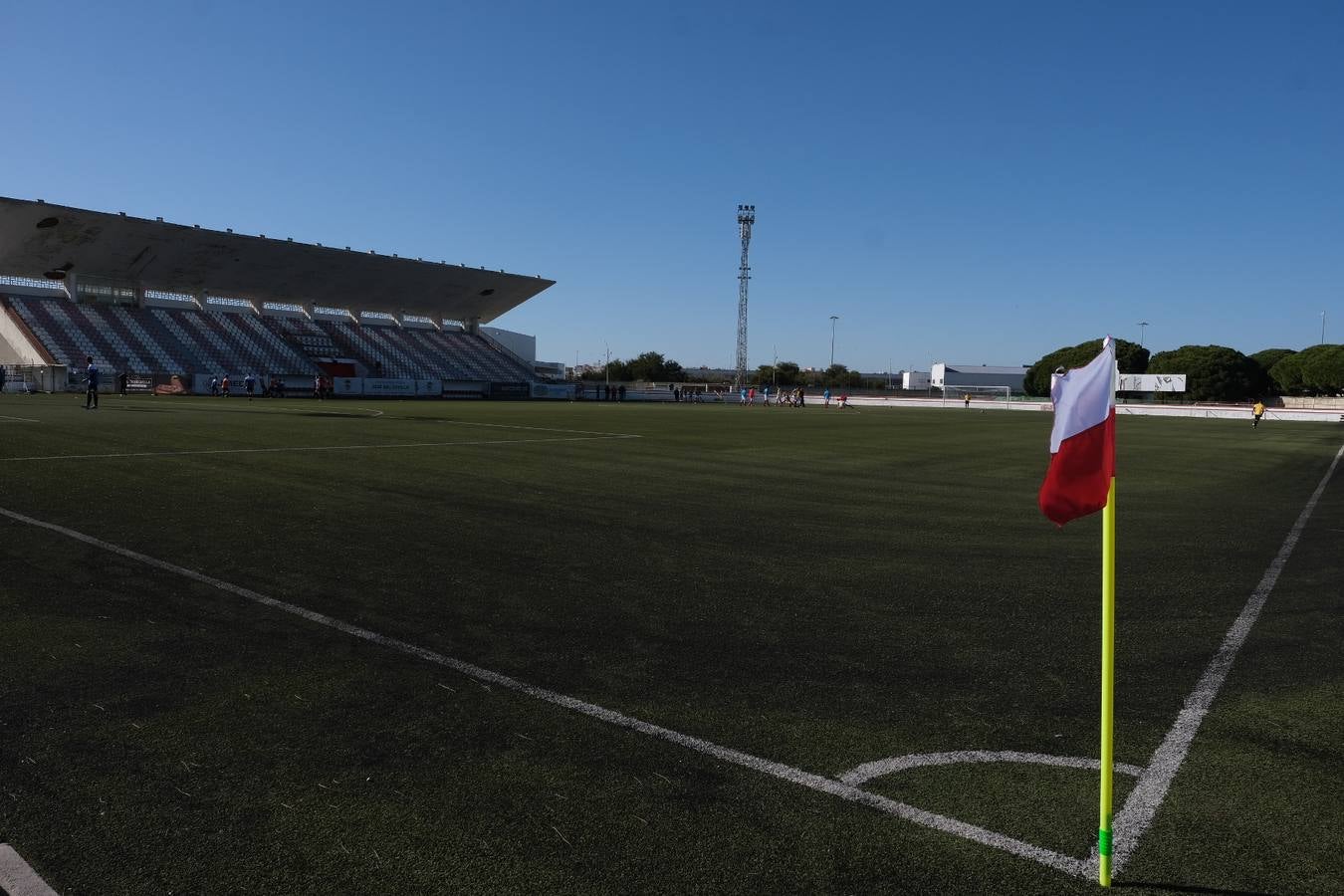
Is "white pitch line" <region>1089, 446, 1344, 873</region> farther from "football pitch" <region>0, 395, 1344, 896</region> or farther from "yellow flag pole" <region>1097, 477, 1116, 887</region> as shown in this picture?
"yellow flag pole" <region>1097, 477, 1116, 887</region>

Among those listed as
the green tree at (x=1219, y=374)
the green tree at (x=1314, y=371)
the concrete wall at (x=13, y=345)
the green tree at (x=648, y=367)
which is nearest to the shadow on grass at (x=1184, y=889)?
the concrete wall at (x=13, y=345)

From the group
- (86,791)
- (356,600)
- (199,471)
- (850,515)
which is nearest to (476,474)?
Answer: (199,471)

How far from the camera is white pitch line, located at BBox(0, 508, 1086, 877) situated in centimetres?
319

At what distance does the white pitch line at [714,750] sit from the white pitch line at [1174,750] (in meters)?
0.26

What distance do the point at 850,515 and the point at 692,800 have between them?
7.76 meters

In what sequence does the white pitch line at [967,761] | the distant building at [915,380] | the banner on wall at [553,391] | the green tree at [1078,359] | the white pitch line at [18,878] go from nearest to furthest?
the white pitch line at [18,878] < the white pitch line at [967,761] < the banner on wall at [553,391] < the green tree at [1078,359] < the distant building at [915,380]

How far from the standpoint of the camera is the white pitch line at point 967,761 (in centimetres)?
377

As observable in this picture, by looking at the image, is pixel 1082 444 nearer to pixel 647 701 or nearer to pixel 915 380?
pixel 647 701

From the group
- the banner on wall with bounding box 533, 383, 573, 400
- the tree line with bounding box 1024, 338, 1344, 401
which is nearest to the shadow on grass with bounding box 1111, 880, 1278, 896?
the banner on wall with bounding box 533, 383, 573, 400

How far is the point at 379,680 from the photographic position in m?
Result: 4.79

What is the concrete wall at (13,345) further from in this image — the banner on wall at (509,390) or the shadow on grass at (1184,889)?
the shadow on grass at (1184,889)

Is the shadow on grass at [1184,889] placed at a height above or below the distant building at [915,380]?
below

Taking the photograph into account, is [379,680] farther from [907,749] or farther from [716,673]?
[907,749]

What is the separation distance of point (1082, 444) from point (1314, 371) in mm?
110938
